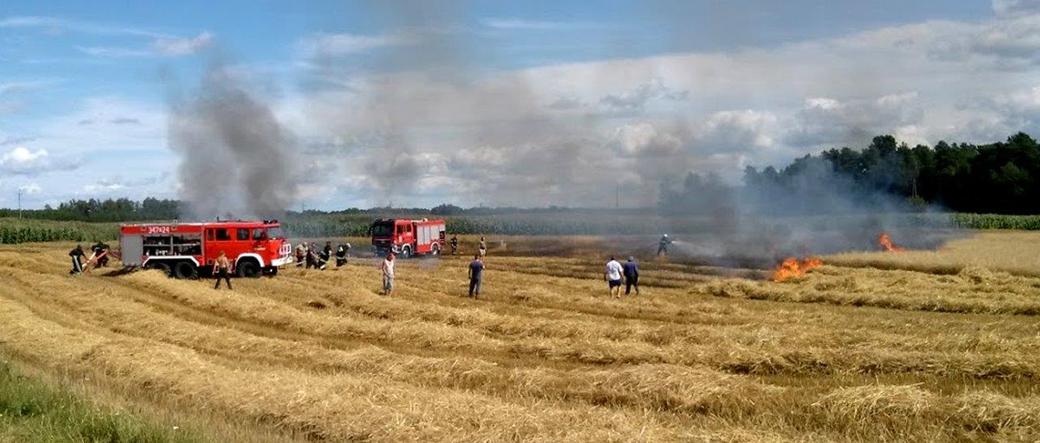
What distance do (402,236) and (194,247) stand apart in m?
18.6

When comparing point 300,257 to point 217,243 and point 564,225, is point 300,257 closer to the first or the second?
point 217,243

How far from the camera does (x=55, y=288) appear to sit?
34.1 meters

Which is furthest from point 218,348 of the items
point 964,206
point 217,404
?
point 964,206

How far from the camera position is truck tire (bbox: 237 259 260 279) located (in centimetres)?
3997

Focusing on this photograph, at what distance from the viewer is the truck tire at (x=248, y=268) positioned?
39969mm

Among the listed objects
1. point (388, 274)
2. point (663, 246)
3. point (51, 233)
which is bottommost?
point (388, 274)

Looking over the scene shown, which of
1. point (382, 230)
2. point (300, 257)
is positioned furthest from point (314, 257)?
point (382, 230)

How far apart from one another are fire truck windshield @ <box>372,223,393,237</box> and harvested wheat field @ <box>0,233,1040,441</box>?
65.4 ft

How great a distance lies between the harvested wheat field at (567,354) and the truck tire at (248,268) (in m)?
3.01

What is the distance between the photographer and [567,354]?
19062 mm

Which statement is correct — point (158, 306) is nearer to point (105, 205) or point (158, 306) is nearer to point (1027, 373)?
point (1027, 373)

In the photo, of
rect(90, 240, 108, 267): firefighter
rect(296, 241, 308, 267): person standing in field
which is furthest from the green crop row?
rect(90, 240, 108, 267): firefighter

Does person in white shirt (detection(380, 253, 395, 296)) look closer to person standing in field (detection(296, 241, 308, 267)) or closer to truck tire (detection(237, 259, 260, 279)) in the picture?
truck tire (detection(237, 259, 260, 279))

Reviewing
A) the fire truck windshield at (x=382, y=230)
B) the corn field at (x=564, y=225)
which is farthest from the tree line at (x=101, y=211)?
the fire truck windshield at (x=382, y=230)
